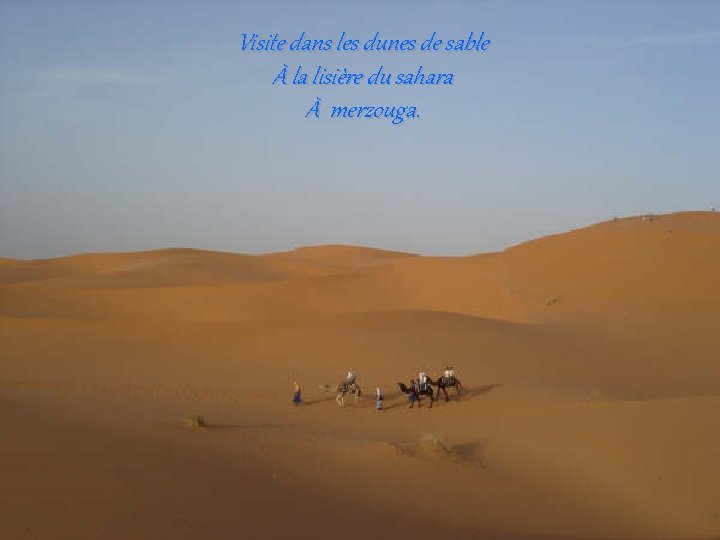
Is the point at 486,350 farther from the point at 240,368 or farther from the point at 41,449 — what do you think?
the point at 41,449

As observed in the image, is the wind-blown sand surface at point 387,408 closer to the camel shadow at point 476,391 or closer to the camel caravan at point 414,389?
the camel shadow at point 476,391

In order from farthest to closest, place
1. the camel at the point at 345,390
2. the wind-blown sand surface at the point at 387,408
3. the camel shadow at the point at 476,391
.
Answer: the camel shadow at the point at 476,391, the camel at the point at 345,390, the wind-blown sand surface at the point at 387,408

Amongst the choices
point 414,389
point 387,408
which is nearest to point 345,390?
point 387,408

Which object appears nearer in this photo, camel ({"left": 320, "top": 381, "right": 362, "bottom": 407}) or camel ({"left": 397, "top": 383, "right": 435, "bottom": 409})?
camel ({"left": 397, "top": 383, "right": 435, "bottom": 409})

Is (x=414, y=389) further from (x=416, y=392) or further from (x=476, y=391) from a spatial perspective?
(x=476, y=391)

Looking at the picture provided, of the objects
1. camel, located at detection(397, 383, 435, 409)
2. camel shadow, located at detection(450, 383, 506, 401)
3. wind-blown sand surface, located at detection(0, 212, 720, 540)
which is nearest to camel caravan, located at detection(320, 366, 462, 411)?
camel, located at detection(397, 383, 435, 409)

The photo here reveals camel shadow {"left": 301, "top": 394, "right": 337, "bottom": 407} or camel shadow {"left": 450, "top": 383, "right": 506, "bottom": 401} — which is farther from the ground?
camel shadow {"left": 450, "top": 383, "right": 506, "bottom": 401}

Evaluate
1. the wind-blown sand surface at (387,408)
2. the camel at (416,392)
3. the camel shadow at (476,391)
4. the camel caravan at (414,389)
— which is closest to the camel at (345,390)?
the camel caravan at (414,389)

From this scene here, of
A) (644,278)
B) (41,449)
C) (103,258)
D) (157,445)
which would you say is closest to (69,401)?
(157,445)

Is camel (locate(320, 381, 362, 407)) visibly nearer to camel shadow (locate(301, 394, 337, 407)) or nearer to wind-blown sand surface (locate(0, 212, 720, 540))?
wind-blown sand surface (locate(0, 212, 720, 540))

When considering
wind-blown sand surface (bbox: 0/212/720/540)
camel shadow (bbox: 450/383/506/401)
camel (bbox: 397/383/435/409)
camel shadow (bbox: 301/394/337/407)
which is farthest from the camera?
camel shadow (bbox: 450/383/506/401)

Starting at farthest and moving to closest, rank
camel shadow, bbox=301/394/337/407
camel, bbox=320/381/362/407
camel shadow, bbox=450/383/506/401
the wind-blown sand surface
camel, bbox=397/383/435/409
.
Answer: camel shadow, bbox=450/383/506/401, camel shadow, bbox=301/394/337/407, camel, bbox=320/381/362/407, camel, bbox=397/383/435/409, the wind-blown sand surface

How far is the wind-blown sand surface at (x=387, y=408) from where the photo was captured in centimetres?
771

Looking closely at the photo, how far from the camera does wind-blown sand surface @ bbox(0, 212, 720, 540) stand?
771 centimetres
